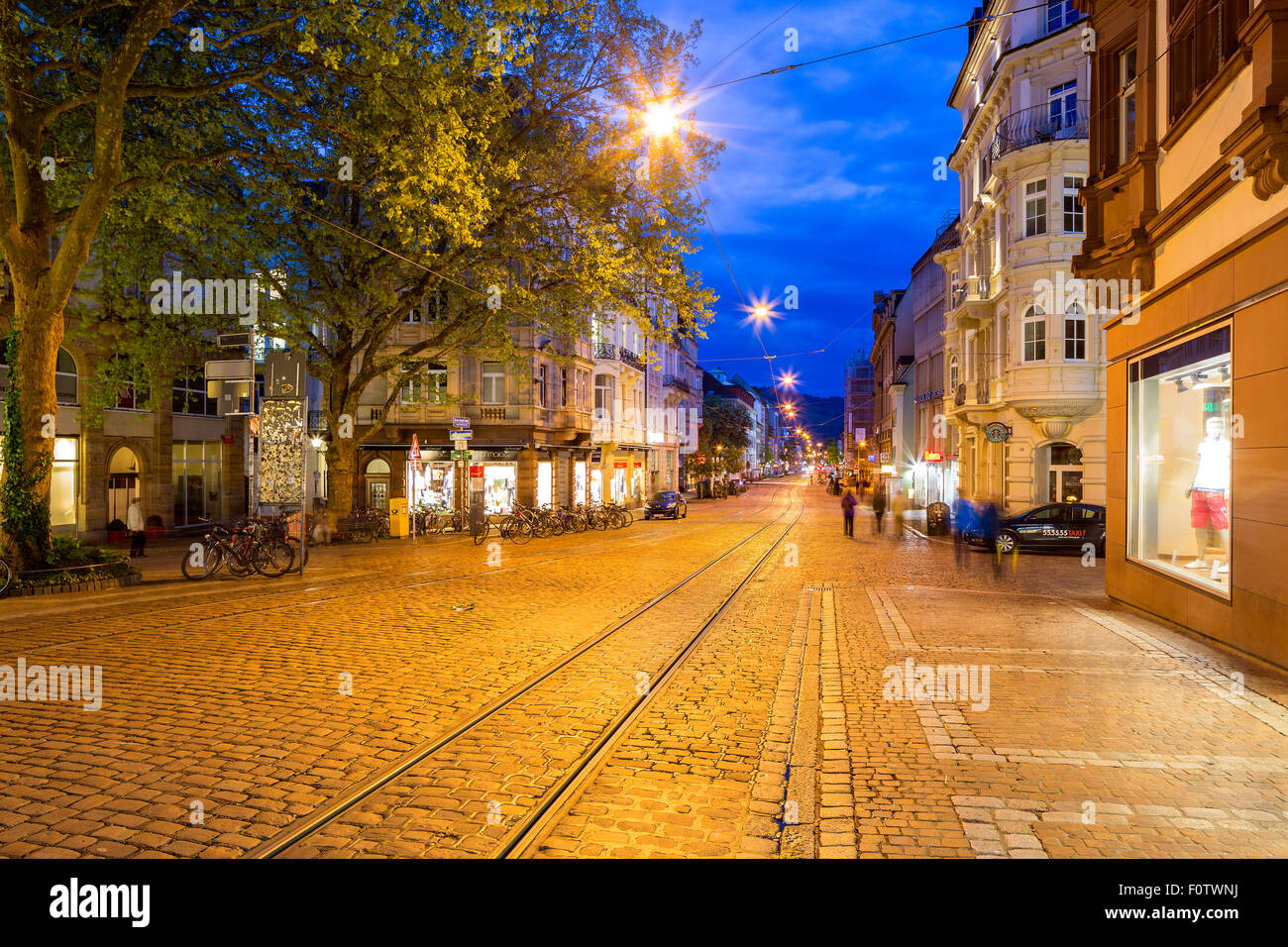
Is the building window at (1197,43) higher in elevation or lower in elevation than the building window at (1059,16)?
lower

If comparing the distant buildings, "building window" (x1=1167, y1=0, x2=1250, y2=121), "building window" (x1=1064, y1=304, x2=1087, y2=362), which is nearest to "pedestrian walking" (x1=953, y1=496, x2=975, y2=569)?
"building window" (x1=1064, y1=304, x2=1087, y2=362)

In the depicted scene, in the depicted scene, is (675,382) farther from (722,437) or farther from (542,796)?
(542,796)

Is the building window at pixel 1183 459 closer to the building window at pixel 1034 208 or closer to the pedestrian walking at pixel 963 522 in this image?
the pedestrian walking at pixel 963 522

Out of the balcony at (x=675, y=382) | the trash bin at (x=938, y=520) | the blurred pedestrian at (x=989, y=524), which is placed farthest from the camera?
the balcony at (x=675, y=382)

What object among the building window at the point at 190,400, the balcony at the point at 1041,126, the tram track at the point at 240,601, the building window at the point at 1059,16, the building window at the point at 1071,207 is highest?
the building window at the point at 1059,16

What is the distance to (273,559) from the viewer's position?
640 inches

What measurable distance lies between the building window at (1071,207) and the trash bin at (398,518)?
2351 centimetres

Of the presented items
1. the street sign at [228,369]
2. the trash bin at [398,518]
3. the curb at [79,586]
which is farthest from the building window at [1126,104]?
the trash bin at [398,518]

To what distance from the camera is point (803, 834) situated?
434 cm

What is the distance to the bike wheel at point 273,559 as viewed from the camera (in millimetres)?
16062

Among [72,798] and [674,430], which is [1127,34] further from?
[674,430]

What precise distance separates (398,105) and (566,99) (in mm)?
7948

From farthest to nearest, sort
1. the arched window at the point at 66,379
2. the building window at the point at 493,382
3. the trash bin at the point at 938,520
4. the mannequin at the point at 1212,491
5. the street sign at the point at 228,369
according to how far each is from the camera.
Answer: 1. the building window at the point at 493,382
2. the trash bin at the point at 938,520
3. the arched window at the point at 66,379
4. the street sign at the point at 228,369
5. the mannequin at the point at 1212,491

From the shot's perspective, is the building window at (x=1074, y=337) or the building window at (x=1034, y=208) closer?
the building window at (x=1074, y=337)
